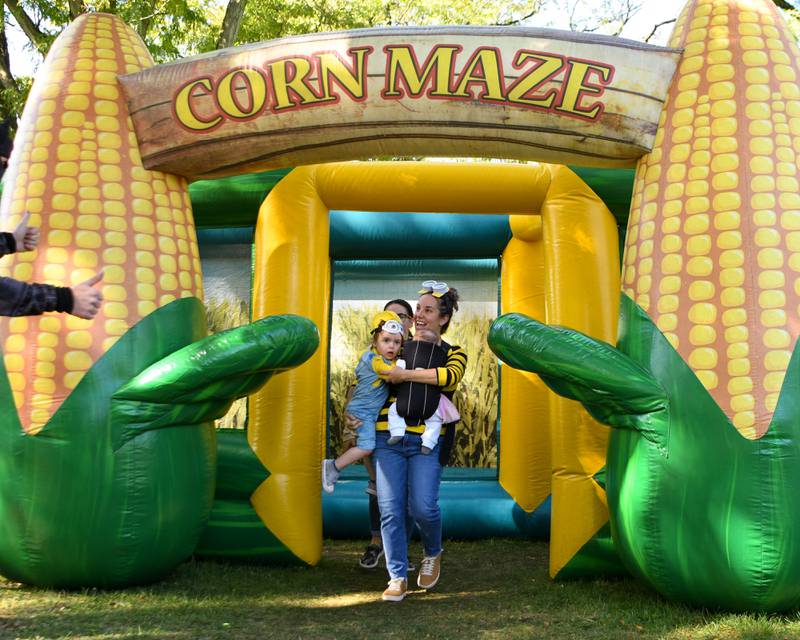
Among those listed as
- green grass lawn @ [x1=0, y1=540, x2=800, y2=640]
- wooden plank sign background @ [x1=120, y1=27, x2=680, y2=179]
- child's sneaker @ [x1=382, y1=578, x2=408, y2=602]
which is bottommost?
green grass lawn @ [x1=0, y1=540, x2=800, y2=640]

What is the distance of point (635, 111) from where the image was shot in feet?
11.8

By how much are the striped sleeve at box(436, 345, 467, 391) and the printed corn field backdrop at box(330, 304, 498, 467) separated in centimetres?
165

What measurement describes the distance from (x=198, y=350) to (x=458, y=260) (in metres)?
2.45

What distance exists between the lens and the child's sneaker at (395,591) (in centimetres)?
355

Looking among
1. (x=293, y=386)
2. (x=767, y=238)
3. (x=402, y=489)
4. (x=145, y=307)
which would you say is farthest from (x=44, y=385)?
(x=767, y=238)

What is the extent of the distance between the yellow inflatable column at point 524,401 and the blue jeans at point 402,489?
1.34 m

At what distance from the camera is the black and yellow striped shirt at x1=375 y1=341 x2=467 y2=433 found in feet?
12.2

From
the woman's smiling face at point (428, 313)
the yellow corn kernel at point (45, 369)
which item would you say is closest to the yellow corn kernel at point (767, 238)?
the woman's smiling face at point (428, 313)

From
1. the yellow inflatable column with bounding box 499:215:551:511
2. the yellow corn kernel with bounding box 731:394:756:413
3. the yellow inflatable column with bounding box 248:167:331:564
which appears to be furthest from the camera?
the yellow inflatable column with bounding box 499:215:551:511

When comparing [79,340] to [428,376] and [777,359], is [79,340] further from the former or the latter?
[777,359]

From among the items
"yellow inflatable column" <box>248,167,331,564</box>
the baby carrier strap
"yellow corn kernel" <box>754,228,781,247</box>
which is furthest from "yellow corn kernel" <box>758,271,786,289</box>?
"yellow inflatable column" <box>248,167,331,564</box>

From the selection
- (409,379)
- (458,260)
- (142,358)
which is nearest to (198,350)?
Answer: (142,358)

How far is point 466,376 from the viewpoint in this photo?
5566 millimetres

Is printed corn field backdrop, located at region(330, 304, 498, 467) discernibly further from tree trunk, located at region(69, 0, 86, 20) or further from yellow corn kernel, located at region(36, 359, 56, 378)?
tree trunk, located at region(69, 0, 86, 20)
